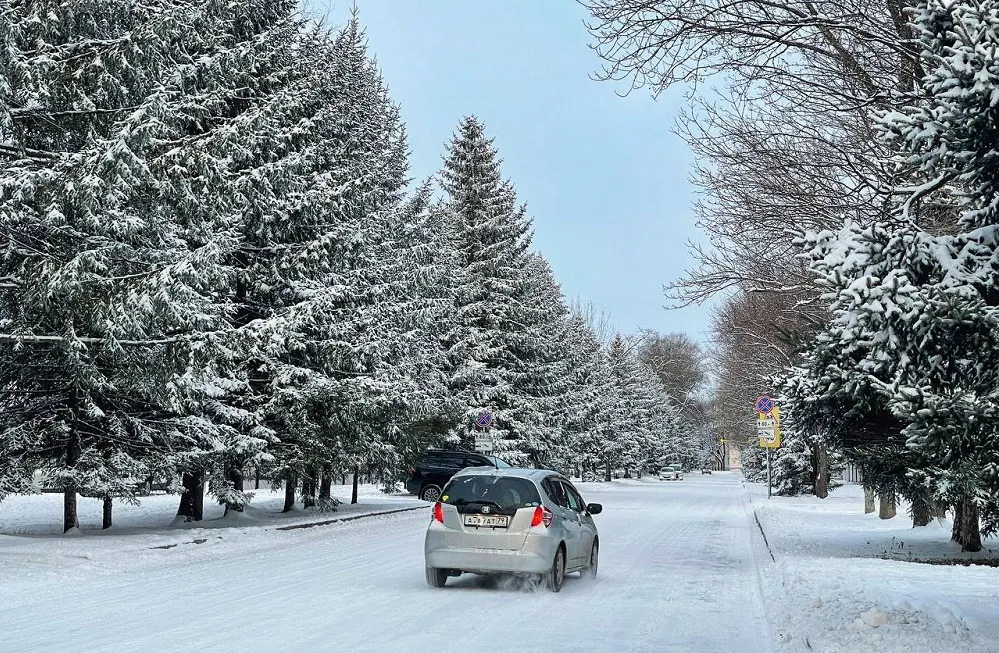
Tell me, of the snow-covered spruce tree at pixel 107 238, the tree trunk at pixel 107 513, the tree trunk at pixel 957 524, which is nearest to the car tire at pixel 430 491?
the tree trunk at pixel 107 513

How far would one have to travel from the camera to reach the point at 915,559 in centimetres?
1664

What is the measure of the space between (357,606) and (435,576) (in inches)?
78.6

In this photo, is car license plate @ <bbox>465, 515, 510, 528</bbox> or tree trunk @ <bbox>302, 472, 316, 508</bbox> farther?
tree trunk @ <bbox>302, 472, 316, 508</bbox>

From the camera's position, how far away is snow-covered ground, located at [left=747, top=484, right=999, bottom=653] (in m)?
8.23

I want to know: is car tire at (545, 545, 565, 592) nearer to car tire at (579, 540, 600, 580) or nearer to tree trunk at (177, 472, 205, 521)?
car tire at (579, 540, 600, 580)

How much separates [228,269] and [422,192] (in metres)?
14.8

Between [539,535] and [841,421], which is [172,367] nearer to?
[539,535]

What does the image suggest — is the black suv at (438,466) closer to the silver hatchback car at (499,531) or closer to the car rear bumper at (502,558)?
the silver hatchback car at (499,531)

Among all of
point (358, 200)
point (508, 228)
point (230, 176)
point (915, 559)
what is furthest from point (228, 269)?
point (508, 228)

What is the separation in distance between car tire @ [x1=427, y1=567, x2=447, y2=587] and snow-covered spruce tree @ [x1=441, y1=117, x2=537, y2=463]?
31.2 metres

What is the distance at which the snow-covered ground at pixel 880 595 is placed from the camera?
8.23 metres

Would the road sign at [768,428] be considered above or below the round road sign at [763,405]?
below

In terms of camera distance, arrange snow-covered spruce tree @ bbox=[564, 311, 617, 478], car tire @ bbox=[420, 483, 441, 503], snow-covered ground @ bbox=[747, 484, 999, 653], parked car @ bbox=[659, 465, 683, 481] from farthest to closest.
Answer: parked car @ bbox=[659, 465, 683, 481] → snow-covered spruce tree @ bbox=[564, 311, 617, 478] → car tire @ bbox=[420, 483, 441, 503] → snow-covered ground @ bbox=[747, 484, 999, 653]

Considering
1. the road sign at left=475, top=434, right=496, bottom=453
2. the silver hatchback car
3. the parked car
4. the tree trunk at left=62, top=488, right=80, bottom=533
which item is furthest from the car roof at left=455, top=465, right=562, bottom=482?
the parked car
